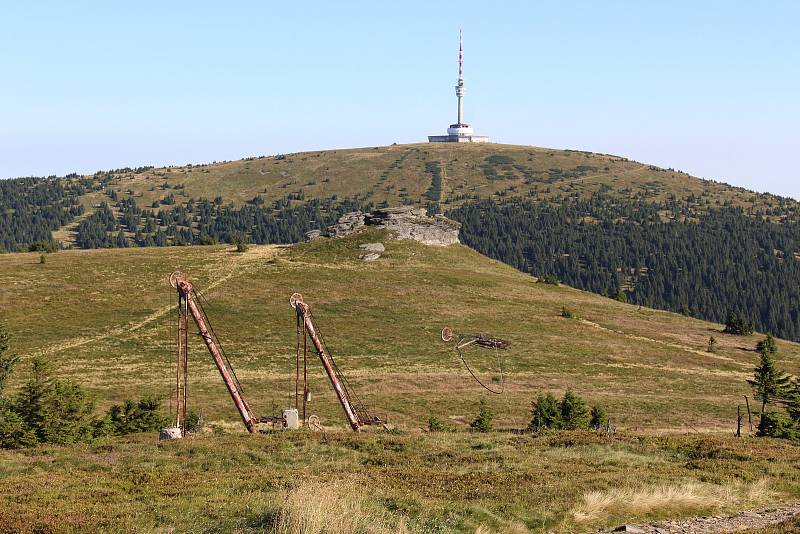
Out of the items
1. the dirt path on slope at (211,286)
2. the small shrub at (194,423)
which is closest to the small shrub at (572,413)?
the small shrub at (194,423)

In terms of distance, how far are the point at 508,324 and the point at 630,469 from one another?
5970 centimetres

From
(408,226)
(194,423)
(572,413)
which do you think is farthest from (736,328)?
(194,423)

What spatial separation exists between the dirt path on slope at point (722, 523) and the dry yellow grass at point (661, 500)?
0.65 metres

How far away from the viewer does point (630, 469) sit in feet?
81.7

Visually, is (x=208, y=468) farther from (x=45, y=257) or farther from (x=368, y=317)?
(x=45, y=257)

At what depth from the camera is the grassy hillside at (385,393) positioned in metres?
19.2

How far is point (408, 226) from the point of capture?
396 feet

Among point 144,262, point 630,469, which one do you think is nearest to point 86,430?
point 630,469

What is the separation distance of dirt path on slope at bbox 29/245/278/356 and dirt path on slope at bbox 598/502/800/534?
6201cm

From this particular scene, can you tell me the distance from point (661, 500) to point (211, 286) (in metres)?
78.8

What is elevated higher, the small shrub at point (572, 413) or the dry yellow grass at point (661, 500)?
the dry yellow grass at point (661, 500)

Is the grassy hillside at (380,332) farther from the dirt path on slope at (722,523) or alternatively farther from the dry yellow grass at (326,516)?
the dry yellow grass at (326,516)

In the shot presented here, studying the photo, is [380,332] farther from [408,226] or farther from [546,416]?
[408,226]

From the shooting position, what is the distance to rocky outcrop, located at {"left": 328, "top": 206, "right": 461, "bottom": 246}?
120750mm
